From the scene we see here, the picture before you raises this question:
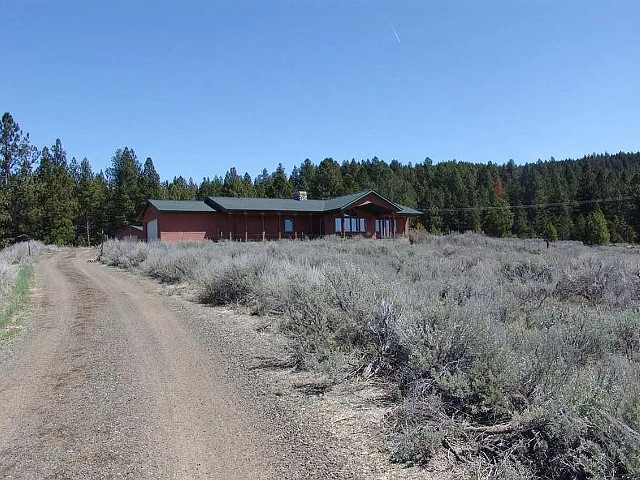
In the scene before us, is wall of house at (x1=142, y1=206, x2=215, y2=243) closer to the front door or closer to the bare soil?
the front door

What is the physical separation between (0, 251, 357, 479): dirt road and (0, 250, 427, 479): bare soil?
14mm

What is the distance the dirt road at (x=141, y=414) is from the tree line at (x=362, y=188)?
139 feet

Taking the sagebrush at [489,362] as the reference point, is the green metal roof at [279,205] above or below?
above

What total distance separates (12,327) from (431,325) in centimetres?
791

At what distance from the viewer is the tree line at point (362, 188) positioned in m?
48.3

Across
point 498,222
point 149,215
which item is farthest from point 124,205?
point 498,222

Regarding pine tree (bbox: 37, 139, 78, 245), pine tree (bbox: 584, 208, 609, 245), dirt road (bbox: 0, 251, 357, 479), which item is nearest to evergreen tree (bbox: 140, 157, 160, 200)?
pine tree (bbox: 37, 139, 78, 245)

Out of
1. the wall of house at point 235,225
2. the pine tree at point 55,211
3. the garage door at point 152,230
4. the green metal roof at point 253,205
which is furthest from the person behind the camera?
the pine tree at point 55,211

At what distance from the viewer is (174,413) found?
183 inches

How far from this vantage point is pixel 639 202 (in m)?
84.5

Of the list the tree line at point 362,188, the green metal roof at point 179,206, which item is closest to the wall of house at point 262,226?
the green metal roof at point 179,206

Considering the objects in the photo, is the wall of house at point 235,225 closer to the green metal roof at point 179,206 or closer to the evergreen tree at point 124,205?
the green metal roof at point 179,206

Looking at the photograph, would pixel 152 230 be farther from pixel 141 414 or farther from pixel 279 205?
pixel 141 414

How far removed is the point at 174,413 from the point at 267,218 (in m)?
39.3
